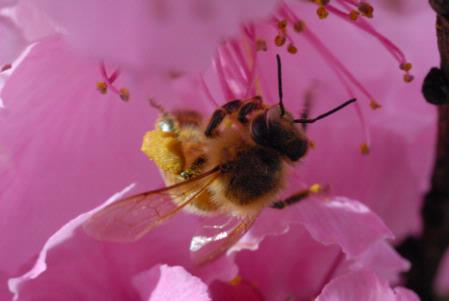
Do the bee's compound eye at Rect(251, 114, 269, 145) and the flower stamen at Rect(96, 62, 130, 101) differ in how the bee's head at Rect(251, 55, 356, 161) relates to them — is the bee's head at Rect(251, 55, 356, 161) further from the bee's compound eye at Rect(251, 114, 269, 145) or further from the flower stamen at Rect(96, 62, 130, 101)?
the flower stamen at Rect(96, 62, 130, 101)

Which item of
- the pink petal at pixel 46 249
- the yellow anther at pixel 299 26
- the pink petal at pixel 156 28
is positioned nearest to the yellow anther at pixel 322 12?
the yellow anther at pixel 299 26

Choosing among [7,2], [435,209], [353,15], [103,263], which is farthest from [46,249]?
[435,209]

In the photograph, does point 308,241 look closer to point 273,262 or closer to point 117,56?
point 273,262

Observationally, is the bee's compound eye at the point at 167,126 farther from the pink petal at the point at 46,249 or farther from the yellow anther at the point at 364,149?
the yellow anther at the point at 364,149

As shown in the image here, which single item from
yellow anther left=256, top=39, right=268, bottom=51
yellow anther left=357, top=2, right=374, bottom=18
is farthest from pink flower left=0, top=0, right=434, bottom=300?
yellow anther left=357, top=2, right=374, bottom=18

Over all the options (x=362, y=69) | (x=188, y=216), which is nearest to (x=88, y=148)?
(x=188, y=216)

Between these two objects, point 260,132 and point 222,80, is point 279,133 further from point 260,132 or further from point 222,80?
point 222,80
